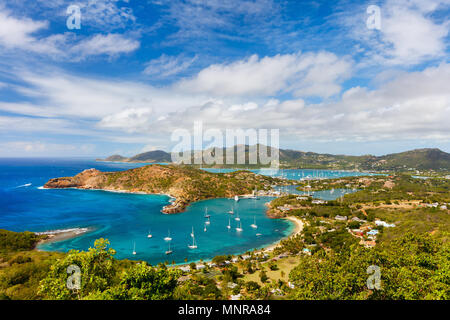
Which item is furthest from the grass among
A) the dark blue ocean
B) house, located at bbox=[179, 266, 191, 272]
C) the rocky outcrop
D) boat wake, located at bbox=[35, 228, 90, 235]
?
the rocky outcrop

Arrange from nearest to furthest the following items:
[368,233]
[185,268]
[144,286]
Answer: [144,286] → [185,268] → [368,233]

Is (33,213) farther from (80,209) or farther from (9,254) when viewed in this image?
(9,254)

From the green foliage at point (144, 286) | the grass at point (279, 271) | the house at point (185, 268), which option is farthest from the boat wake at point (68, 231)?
the green foliage at point (144, 286)

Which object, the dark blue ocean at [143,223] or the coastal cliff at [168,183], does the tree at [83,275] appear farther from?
the coastal cliff at [168,183]

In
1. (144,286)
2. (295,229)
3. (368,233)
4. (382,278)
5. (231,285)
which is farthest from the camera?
(295,229)

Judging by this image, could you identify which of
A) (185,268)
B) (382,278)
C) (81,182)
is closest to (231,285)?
(185,268)

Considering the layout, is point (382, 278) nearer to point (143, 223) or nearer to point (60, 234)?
point (143, 223)

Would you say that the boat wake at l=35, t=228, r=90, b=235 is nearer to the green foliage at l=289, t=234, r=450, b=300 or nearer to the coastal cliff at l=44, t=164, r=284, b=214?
the coastal cliff at l=44, t=164, r=284, b=214
